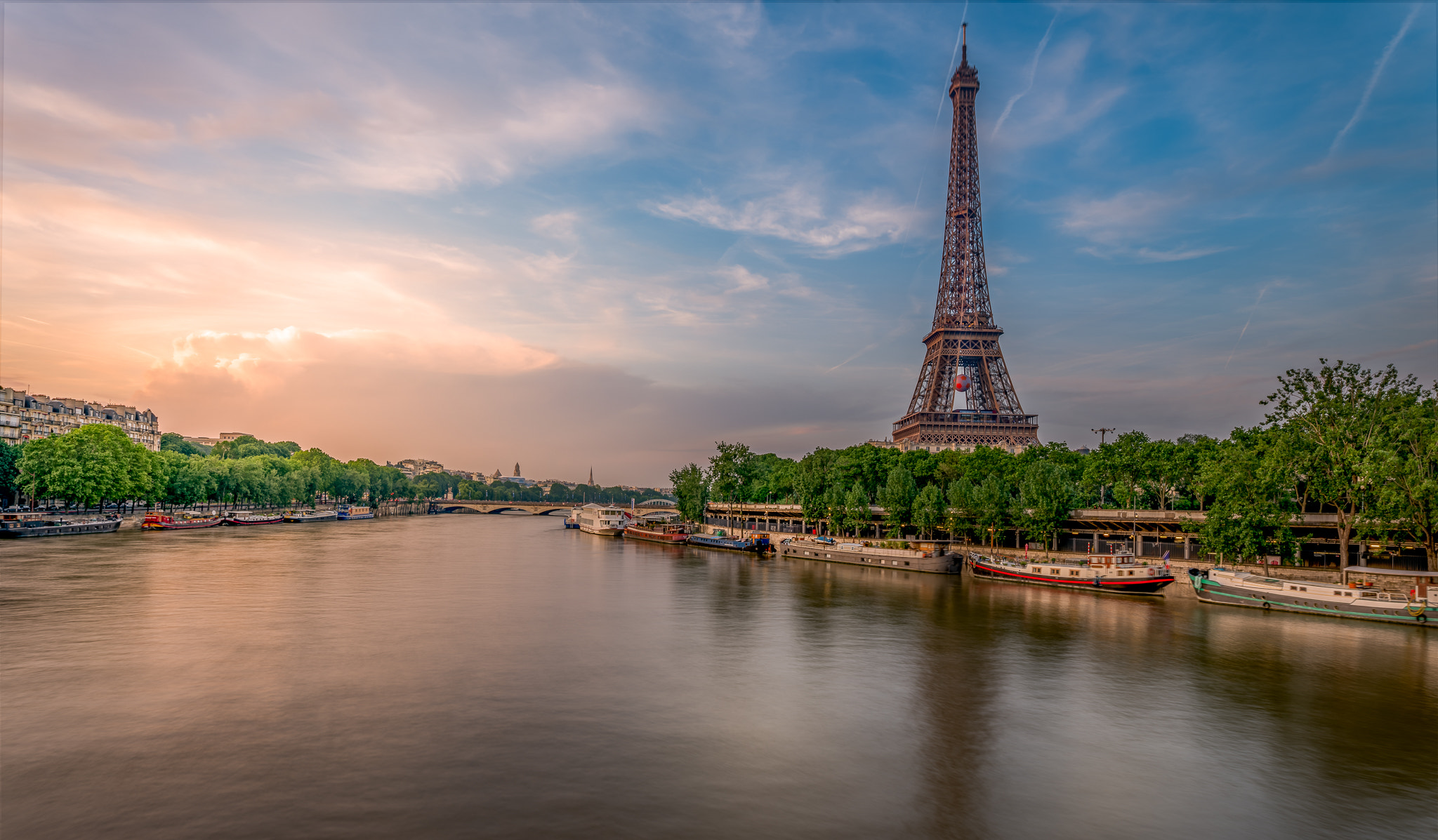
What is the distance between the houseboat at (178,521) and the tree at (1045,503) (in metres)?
111

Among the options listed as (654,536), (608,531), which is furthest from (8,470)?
(654,536)

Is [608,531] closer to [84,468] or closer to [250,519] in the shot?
[250,519]

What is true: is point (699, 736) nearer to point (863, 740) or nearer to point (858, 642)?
point (863, 740)

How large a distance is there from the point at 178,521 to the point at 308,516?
123 ft

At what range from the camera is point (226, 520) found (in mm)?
121625

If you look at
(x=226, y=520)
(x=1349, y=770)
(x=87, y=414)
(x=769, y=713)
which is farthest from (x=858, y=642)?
(x=87, y=414)

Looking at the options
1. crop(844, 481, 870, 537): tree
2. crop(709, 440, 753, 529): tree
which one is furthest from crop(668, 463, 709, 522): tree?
crop(844, 481, 870, 537): tree

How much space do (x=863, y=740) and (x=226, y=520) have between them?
13157cm

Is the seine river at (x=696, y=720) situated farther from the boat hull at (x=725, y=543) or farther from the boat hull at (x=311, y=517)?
the boat hull at (x=311, y=517)

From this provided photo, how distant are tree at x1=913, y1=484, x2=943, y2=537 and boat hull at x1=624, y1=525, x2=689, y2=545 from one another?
1358 inches

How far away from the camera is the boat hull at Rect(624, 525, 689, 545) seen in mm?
103406

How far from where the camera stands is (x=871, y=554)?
73.6 m

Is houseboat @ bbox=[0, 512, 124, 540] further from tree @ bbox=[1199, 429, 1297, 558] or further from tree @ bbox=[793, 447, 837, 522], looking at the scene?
tree @ bbox=[1199, 429, 1297, 558]

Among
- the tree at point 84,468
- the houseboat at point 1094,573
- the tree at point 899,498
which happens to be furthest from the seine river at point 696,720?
the tree at point 84,468
